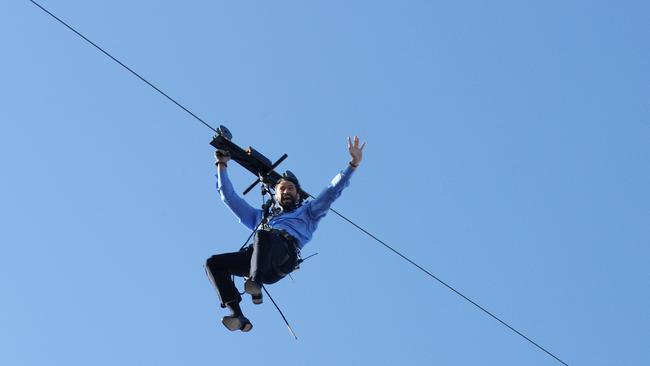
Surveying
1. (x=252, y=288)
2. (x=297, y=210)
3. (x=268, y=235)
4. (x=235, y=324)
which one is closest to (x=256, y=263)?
(x=252, y=288)

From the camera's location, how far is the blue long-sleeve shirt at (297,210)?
11328mm

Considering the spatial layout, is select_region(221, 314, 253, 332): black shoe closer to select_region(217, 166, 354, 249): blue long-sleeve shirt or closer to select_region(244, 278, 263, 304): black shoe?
select_region(244, 278, 263, 304): black shoe

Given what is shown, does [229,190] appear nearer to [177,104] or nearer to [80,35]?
[177,104]

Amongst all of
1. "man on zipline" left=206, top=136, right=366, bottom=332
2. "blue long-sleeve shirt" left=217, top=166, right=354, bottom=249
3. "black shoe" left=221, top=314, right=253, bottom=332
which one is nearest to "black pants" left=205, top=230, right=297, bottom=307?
"man on zipline" left=206, top=136, right=366, bottom=332

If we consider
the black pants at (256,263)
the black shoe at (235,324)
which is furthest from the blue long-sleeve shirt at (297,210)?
the black shoe at (235,324)

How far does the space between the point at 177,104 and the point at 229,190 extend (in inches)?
40.0

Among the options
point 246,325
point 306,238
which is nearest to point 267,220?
point 306,238

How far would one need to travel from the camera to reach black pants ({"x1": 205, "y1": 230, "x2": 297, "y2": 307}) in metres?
10.9

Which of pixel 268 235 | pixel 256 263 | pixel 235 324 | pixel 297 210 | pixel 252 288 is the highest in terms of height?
pixel 297 210

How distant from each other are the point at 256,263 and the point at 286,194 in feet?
3.14

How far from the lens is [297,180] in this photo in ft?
38.8

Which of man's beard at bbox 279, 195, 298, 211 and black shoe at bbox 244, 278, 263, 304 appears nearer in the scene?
black shoe at bbox 244, 278, 263, 304

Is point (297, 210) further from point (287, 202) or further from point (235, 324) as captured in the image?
point (235, 324)

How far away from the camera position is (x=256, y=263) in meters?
10.9
